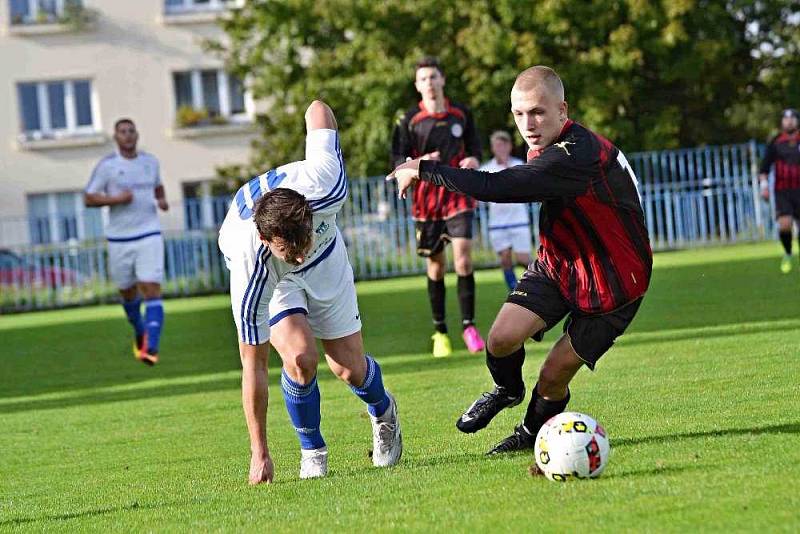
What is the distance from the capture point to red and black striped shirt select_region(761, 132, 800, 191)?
2078cm

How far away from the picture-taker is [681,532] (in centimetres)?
504

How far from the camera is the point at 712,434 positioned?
721 cm

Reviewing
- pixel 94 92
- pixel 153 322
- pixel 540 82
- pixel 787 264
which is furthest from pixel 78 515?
pixel 94 92

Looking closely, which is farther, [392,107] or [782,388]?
[392,107]

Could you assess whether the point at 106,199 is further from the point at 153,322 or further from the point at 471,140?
the point at 471,140

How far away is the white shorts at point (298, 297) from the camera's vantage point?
681cm

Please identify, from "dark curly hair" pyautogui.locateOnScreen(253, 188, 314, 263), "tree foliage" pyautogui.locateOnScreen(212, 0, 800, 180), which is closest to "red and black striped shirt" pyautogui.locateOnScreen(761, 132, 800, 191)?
"tree foliage" pyautogui.locateOnScreen(212, 0, 800, 180)

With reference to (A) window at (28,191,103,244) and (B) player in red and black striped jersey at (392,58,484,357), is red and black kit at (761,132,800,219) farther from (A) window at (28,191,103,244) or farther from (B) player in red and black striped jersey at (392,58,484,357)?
(A) window at (28,191,103,244)

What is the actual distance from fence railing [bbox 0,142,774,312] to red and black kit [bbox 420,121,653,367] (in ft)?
71.3

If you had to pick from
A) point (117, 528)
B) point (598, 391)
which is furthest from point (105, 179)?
point (117, 528)

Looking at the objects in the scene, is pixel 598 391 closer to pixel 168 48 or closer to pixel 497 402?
pixel 497 402

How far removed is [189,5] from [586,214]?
36.5 metres

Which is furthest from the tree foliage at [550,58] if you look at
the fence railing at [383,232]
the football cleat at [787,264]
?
the football cleat at [787,264]

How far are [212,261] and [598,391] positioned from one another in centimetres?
2057
